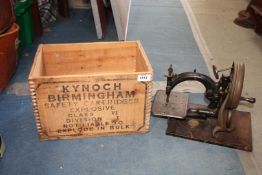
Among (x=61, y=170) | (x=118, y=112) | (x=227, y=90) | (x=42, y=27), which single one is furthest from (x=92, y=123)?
(x=42, y=27)

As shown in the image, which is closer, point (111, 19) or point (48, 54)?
point (48, 54)

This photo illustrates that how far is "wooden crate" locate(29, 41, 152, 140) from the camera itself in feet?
4.64

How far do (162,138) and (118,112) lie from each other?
12.0 inches

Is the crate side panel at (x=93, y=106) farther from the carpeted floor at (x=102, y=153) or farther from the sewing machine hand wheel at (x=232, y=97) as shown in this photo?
the sewing machine hand wheel at (x=232, y=97)

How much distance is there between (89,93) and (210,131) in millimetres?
729

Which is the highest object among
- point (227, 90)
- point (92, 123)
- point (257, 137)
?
point (227, 90)

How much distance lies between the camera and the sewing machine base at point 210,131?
159 cm

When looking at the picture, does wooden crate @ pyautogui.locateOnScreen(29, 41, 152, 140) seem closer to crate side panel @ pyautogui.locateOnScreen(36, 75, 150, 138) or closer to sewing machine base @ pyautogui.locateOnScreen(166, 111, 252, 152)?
crate side panel @ pyautogui.locateOnScreen(36, 75, 150, 138)

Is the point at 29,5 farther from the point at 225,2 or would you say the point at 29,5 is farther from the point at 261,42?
the point at 225,2

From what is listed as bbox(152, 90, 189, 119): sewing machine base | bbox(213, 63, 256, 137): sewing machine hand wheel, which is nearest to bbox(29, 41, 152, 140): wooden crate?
bbox(152, 90, 189, 119): sewing machine base

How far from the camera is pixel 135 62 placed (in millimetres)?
1775

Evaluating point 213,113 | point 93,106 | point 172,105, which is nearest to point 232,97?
point 213,113

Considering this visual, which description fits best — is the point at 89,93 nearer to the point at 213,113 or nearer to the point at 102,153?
the point at 102,153

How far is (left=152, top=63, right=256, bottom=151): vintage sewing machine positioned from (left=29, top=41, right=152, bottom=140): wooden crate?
0.68 feet
